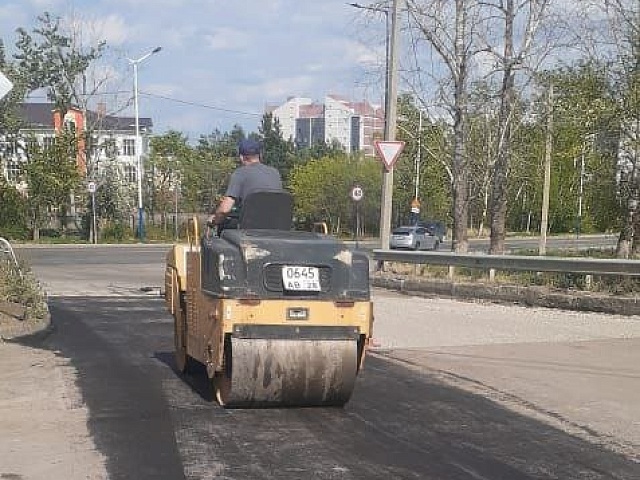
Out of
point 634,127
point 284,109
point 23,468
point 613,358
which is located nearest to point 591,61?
point 634,127

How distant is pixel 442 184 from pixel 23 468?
2180 inches

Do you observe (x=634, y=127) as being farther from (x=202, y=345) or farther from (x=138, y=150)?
(x=138, y=150)

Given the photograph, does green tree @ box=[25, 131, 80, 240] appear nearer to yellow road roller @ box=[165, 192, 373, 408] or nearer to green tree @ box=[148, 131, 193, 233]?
green tree @ box=[148, 131, 193, 233]

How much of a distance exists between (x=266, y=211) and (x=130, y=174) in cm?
5370

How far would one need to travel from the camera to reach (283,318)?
23.1 ft

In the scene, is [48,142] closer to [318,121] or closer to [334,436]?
[334,436]

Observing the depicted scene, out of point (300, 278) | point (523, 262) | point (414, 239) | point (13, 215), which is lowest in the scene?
point (414, 239)

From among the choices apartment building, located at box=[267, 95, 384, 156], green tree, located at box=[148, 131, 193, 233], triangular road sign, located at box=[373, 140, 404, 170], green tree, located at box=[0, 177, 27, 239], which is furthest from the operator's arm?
apartment building, located at box=[267, 95, 384, 156]

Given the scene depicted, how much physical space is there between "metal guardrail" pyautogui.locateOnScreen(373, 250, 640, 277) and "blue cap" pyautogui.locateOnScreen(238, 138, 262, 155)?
26.4 feet

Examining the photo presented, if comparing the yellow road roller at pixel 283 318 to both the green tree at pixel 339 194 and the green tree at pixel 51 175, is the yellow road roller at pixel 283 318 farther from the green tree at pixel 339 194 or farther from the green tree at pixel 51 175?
the green tree at pixel 339 194

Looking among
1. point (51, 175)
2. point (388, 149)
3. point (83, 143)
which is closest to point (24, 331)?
point (388, 149)

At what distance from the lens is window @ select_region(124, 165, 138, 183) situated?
57.9 m

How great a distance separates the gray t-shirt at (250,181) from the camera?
8141 millimetres

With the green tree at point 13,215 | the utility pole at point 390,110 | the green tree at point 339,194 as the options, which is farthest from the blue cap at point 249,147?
the green tree at point 339,194
